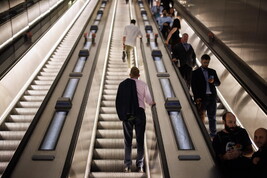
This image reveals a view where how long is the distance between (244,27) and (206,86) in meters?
2.39

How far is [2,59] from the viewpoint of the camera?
27.6 ft

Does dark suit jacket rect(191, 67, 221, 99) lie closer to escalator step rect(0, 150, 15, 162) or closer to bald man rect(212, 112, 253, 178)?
bald man rect(212, 112, 253, 178)

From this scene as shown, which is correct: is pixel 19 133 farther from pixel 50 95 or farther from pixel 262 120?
pixel 262 120

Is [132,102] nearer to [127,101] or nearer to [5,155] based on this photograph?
[127,101]

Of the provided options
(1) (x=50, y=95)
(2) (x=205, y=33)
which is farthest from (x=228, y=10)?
(1) (x=50, y=95)

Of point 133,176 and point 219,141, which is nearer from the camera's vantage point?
point 219,141

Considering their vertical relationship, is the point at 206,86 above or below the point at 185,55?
below

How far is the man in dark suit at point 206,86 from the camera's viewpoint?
6.57 m

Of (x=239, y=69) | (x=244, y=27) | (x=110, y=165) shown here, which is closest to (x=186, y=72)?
(x=239, y=69)

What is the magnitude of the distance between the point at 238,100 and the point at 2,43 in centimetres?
519

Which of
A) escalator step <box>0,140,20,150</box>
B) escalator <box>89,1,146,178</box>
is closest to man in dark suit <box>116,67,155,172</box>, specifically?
escalator <box>89,1,146,178</box>

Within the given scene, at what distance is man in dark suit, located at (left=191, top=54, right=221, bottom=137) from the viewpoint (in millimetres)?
6570

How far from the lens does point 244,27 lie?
8.34 m

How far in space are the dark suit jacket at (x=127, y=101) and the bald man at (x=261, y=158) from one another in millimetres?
1690
